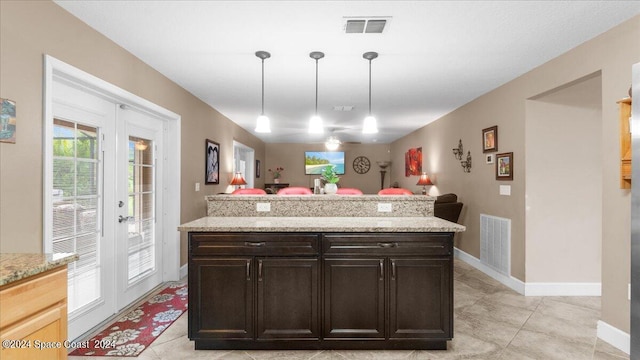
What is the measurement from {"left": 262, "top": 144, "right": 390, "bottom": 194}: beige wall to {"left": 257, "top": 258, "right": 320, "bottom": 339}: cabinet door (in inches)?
303

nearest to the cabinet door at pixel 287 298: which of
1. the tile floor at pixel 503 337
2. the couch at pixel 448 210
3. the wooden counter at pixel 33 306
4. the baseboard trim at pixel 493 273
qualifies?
the tile floor at pixel 503 337

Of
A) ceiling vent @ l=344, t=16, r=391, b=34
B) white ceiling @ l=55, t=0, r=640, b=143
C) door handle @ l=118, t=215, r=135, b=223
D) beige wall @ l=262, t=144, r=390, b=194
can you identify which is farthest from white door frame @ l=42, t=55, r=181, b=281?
beige wall @ l=262, t=144, r=390, b=194

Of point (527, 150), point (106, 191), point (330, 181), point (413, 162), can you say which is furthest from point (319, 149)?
point (106, 191)

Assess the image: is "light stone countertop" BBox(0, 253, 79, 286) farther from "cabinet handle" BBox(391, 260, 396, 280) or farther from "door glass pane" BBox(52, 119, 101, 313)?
"cabinet handle" BBox(391, 260, 396, 280)

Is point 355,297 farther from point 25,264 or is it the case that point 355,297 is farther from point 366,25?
point 366,25

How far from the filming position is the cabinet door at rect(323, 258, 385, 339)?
2.31m

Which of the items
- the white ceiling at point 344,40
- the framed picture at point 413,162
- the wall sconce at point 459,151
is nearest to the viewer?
the white ceiling at point 344,40

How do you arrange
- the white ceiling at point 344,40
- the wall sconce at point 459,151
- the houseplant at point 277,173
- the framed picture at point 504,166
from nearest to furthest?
the white ceiling at point 344,40 < the framed picture at point 504,166 < the wall sconce at point 459,151 < the houseplant at point 277,173

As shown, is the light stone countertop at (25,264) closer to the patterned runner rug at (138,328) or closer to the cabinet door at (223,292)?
the cabinet door at (223,292)

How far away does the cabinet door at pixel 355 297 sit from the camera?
231cm

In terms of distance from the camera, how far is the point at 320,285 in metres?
2.31

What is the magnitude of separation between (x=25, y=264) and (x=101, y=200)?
1548 millimetres

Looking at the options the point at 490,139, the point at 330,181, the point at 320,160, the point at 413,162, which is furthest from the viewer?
the point at 320,160

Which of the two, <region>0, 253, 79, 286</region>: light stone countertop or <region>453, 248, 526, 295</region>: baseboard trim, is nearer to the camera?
<region>0, 253, 79, 286</region>: light stone countertop
